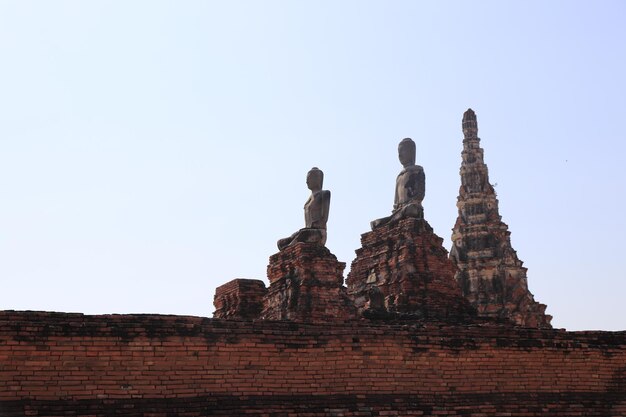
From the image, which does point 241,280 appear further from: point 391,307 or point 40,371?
point 40,371

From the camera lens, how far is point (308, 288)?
18.4 meters

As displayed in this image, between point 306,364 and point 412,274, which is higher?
point 412,274

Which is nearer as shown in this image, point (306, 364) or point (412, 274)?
point (306, 364)

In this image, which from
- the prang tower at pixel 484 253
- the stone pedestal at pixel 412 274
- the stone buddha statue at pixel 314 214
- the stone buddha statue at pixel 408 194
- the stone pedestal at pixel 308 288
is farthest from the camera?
the prang tower at pixel 484 253

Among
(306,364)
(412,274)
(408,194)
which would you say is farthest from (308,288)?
(306,364)

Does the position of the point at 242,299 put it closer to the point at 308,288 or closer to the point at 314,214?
the point at 308,288

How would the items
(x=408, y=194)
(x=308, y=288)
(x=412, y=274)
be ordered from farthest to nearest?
(x=408, y=194), (x=412, y=274), (x=308, y=288)

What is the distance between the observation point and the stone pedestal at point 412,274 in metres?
19.6

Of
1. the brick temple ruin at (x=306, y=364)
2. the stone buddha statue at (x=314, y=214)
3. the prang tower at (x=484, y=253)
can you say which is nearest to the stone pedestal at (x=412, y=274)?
the brick temple ruin at (x=306, y=364)

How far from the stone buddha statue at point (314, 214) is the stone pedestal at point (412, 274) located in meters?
1.61

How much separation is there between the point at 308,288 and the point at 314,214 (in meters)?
2.48

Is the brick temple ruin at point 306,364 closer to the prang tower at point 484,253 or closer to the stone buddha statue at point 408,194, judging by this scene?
the stone buddha statue at point 408,194

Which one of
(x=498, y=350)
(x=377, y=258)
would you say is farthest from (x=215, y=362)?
(x=377, y=258)

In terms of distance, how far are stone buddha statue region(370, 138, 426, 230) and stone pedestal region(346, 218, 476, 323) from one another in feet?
0.61
